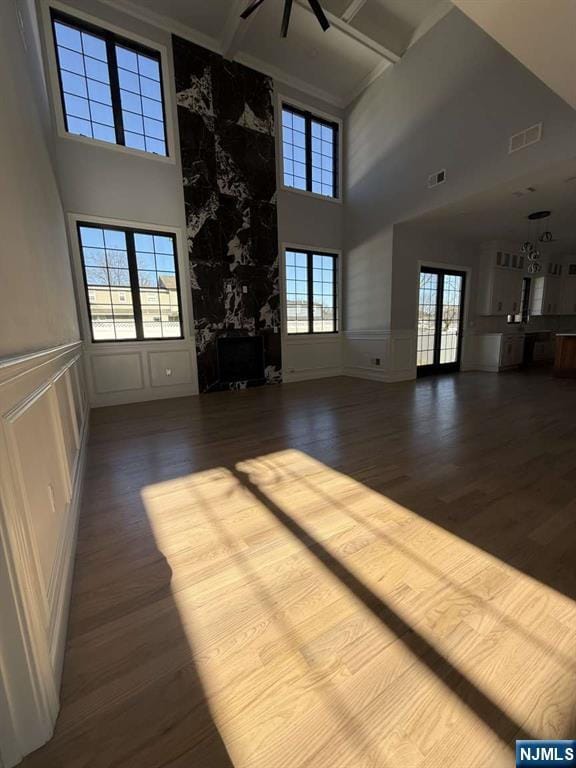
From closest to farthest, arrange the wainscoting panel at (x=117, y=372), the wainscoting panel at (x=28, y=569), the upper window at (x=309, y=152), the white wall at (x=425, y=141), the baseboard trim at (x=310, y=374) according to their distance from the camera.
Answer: the wainscoting panel at (x=28, y=569) → the white wall at (x=425, y=141) → the wainscoting panel at (x=117, y=372) → the upper window at (x=309, y=152) → the baseboard trim at (x=310, y=374)

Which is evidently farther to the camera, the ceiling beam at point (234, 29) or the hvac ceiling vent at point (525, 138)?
the ceiling beam at point (234, 29)

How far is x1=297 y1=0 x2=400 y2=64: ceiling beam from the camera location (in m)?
4.61

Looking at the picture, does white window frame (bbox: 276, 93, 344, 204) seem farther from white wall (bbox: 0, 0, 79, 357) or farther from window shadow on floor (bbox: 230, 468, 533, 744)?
window shadow on floor (bbox: 230, 468, 533, 744)

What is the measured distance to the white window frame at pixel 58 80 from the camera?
4.07 meters

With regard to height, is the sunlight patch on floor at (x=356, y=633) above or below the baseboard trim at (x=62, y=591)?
below

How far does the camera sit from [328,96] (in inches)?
244

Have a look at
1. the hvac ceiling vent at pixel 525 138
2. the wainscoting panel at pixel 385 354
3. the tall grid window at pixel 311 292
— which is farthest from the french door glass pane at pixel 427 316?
the hvac ceiling vent at pixel 525 138

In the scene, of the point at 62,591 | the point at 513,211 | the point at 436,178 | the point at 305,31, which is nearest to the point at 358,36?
the point at 305,31

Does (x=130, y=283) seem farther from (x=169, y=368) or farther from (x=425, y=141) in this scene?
(x=425, y=141)

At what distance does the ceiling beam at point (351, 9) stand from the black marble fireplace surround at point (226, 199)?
152 centimetres

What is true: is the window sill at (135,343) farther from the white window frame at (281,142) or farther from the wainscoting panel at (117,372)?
the white window frame at (281,142)

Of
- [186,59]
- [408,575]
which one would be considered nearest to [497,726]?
[408,575]

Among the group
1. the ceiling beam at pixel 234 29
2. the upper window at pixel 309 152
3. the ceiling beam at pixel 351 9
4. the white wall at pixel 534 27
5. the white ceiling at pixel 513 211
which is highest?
the ceiling beam at pixel 351 9

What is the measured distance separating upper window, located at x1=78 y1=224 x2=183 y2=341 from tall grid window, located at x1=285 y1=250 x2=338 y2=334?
7.12 ft
